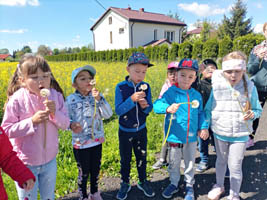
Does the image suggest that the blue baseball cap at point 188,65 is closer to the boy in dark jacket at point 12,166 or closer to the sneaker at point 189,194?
the sneaker at point 189,194

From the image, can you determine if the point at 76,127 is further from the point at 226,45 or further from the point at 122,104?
the point at 226,45

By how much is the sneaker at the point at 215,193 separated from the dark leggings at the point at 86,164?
1.48 meters

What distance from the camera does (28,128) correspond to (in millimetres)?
1670

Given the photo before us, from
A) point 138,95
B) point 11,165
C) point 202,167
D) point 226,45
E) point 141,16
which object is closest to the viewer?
point 11,165

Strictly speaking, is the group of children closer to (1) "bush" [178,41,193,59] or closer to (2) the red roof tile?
(1) "bush" [178,41,193,59]

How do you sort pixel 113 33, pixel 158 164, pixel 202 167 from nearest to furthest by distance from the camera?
pixel 202 167
pixel 158 164
pixel 113 33

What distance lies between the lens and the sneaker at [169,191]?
253cm

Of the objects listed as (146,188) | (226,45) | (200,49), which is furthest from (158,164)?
(200,49)

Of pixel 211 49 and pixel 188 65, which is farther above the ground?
pixel 211 49

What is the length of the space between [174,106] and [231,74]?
79cm

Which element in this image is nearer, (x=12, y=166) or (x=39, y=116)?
(x=12, y=166)

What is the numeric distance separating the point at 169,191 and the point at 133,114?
3.70 feet

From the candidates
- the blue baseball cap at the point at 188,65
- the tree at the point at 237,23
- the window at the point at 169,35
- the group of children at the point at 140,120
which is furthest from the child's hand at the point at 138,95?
the tree at the point at 237,23

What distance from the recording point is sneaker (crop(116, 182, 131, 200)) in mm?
2520
